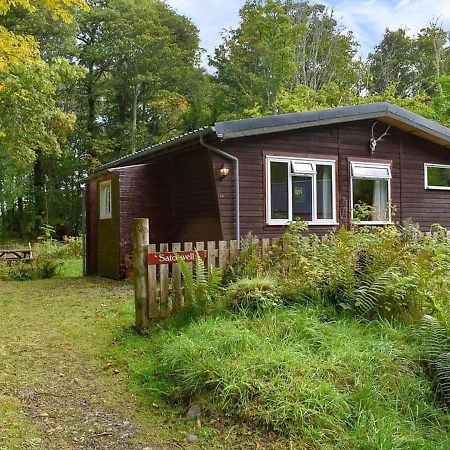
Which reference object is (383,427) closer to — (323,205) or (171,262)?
(171,262)

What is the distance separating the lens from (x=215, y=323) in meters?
4.37

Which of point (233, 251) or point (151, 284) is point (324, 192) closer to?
point (233, 251)

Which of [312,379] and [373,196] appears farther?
[373,196]

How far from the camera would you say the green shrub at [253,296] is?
4.64 m

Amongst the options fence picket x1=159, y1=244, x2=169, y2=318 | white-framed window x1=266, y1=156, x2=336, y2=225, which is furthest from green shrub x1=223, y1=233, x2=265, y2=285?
white-framed window x1=266, y1=156, x2=336, y2=225

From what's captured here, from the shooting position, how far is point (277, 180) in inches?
367

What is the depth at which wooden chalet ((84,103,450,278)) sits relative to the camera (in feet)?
28.8

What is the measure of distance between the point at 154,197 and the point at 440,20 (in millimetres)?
26414

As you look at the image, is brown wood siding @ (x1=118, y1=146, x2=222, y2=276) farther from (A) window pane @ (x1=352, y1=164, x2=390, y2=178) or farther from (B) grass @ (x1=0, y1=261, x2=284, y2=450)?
(A) window pane @ (x1=352, y1=164, x2=390, y2=178)

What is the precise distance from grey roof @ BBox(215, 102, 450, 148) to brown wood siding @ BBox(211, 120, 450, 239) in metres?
0.31

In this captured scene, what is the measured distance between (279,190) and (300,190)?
0.49 meters

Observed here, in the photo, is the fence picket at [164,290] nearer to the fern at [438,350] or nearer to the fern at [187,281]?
the fern at [187,281]

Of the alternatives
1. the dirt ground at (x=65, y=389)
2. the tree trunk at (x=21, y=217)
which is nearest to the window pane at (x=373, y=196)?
the dirt ground at (x=65, y=389)

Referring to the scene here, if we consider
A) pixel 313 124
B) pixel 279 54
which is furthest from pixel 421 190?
pixel 279 54
